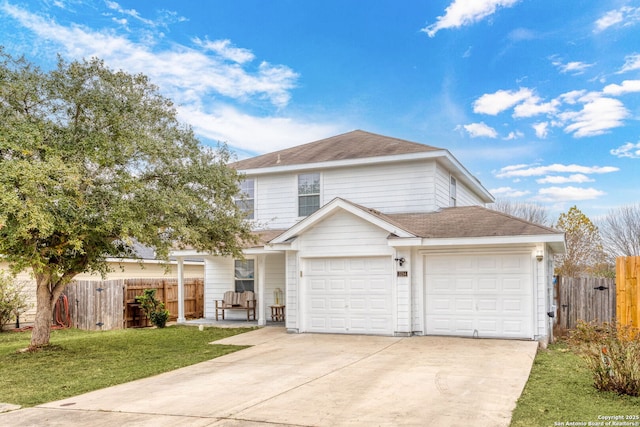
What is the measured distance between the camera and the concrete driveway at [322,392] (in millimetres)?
6707

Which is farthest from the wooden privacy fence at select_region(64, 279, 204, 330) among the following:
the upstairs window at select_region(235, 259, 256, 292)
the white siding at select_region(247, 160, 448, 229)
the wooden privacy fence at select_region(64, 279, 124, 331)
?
the white siding at select_region(247, 160, 448, 229)

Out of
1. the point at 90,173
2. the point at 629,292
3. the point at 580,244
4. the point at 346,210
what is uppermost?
the point at 90,173

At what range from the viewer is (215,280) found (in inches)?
771

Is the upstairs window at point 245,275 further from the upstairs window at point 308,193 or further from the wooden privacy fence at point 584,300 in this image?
the wooden privacy fence at point 584,300

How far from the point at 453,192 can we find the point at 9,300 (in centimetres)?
1555

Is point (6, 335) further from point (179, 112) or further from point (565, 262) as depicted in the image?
point (565, 262)

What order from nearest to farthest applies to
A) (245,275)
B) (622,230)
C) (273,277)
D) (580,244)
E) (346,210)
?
(346,210)
(273,277)
(245,275)
(580,244)
(622,230)

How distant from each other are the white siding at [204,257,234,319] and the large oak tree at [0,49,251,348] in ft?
20.8

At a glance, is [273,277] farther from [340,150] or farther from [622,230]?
[622,230]

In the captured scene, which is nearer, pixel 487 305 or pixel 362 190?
pixel 487 305

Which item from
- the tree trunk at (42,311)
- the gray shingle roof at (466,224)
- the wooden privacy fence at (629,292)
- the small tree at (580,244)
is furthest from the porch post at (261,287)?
the small tree at (580,244)

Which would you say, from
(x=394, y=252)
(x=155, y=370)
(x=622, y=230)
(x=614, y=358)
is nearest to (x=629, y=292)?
(x=614, y=358)

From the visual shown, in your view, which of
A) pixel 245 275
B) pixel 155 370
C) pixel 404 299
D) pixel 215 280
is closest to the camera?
pixel 155 370

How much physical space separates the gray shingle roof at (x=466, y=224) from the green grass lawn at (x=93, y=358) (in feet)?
18.8
